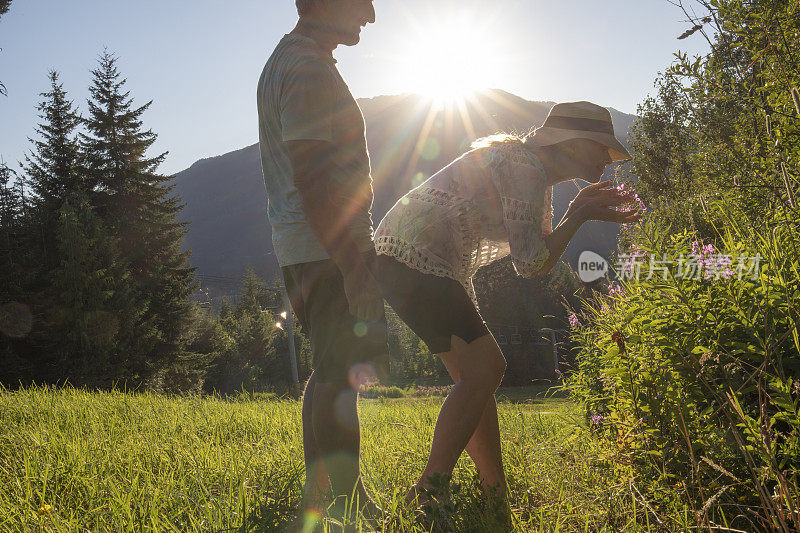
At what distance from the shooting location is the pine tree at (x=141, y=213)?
86.0 ft

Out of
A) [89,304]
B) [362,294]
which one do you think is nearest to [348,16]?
[362,294]

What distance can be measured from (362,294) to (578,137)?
1.35 meters

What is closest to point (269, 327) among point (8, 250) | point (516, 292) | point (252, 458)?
point (516, 292)

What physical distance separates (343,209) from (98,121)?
33207 millimetres

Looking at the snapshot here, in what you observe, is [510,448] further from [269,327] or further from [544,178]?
[269,327]

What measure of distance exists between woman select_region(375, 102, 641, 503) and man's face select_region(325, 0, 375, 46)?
0.77m

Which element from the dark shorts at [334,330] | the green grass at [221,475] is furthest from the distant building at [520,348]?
the dark shorts at [334,330]

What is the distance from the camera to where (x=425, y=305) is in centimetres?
237

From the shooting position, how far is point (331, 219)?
1.92 meters

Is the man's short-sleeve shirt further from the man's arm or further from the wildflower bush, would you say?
the wildflower bush

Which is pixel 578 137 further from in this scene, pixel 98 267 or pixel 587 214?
pixel 98 267

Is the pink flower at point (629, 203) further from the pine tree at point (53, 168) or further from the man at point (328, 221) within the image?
the pine tree at point (53, 168)

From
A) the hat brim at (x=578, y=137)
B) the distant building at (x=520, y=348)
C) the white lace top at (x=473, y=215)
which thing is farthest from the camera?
the distant building at (x=520, y=348)

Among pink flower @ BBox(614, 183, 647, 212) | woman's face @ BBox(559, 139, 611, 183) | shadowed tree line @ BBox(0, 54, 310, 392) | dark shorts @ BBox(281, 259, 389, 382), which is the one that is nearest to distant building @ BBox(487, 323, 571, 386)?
shadowed tree line @ BBox(0, 54, 310, 392)
